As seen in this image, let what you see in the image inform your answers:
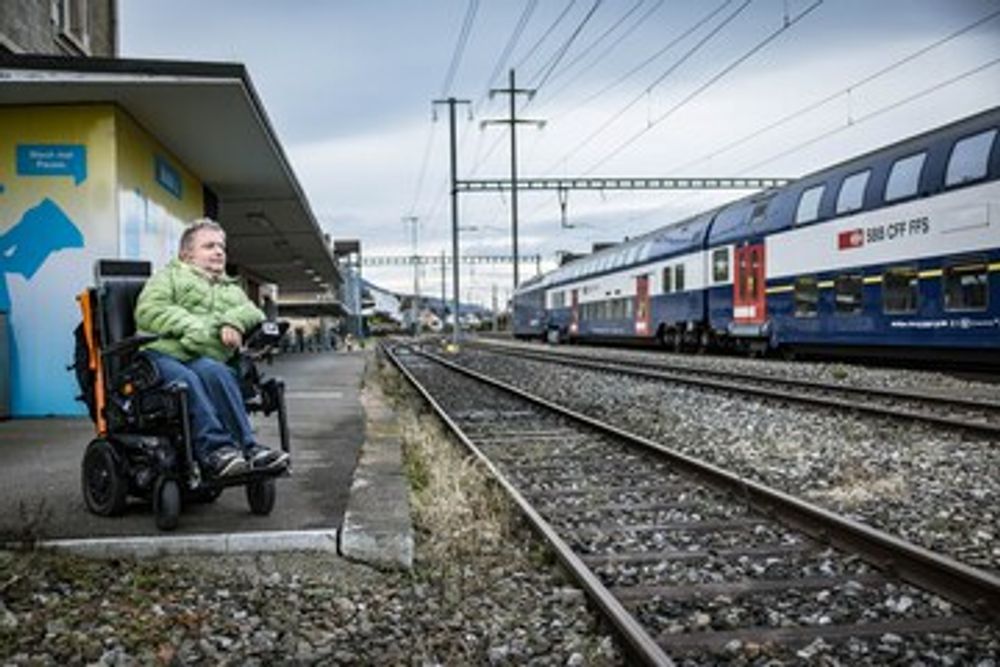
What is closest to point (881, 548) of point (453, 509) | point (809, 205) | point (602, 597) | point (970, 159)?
point (602, 597)

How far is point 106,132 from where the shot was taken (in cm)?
990

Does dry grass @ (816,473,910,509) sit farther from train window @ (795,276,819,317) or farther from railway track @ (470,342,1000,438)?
train window @ (795,276,819,317)

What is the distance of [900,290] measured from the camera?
1543 cm

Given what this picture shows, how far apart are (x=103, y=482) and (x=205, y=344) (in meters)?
0.86

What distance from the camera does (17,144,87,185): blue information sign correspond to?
31.7ft

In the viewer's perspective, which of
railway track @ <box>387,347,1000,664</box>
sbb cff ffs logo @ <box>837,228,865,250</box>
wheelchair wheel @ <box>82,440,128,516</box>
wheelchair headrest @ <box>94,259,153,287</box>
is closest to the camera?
railway track @ <box>387,347,1000,664</box>

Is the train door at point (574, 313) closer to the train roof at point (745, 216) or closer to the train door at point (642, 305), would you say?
the train roof at point (745, 216)

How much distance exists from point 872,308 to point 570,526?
39.8 ft

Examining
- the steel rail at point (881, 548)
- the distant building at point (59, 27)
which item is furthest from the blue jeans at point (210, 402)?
the distant building at point (59, 27)

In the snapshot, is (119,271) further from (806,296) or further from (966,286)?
(806,296)

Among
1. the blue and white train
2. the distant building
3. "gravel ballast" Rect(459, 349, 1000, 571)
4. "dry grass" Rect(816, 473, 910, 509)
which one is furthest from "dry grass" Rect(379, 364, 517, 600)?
the blue and white train

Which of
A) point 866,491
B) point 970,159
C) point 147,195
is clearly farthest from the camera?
point 970,159

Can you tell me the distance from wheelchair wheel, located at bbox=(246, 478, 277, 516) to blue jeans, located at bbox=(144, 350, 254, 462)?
0.23 metres

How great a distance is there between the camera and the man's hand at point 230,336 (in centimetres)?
461
